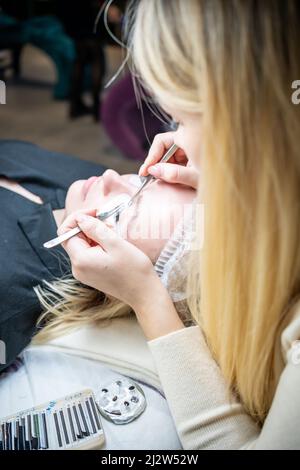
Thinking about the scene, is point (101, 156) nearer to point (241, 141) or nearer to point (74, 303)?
point (74, 303)

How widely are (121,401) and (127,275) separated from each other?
9.9 inches

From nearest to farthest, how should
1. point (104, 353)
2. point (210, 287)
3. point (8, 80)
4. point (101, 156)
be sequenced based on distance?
point (210, 287) < point (104, 353) < point (101, 156) < point (8, 80)

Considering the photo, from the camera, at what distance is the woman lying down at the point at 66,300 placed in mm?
837

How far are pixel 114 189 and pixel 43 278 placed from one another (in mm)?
241

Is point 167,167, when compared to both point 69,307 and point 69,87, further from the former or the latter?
point 69,87

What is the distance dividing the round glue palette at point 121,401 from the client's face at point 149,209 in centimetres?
25

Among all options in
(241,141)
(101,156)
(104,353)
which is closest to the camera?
(241,141)

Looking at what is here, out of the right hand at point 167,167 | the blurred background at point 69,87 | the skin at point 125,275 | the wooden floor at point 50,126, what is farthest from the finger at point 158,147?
the wooden floor at point 50,126

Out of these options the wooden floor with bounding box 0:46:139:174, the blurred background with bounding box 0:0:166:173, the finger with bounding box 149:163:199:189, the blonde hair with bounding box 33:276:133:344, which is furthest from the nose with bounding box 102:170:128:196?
the wooden floor with bounding box 0:46:139:174

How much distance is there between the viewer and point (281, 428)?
581mm

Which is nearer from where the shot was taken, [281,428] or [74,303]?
[281,428]

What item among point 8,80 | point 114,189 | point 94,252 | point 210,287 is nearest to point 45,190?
point 114,189

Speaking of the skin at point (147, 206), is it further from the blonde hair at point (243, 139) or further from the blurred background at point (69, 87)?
the blurred background at point (69, 87)
